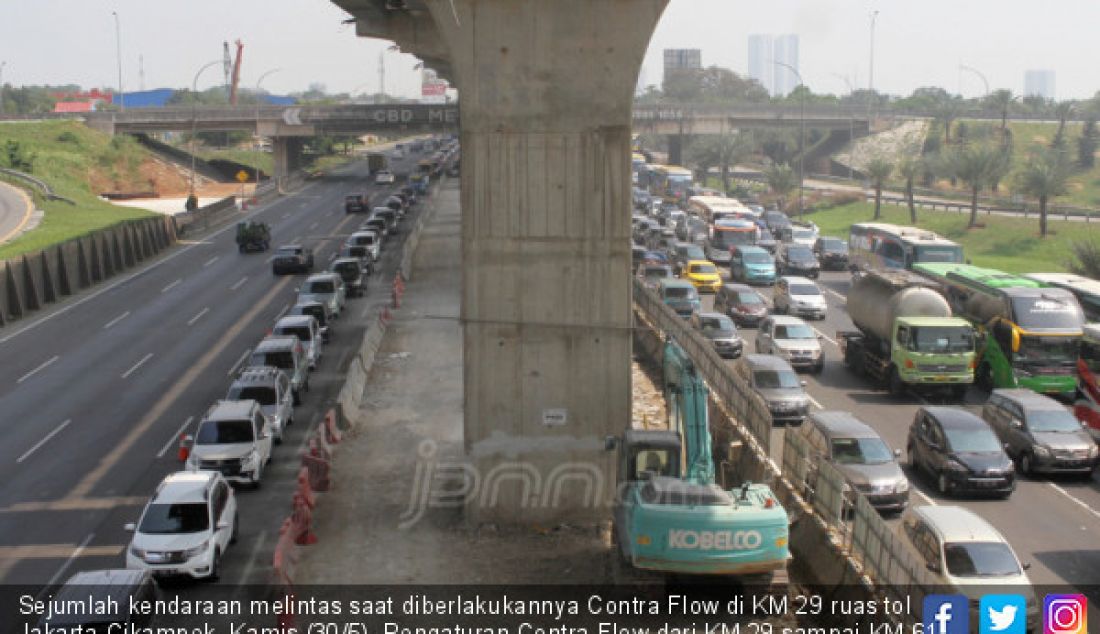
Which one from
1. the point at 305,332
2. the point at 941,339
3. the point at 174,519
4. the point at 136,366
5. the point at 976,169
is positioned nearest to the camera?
the point at 174,519

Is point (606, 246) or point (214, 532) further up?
point (606, 246)

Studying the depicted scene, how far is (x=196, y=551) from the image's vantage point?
19.5 m

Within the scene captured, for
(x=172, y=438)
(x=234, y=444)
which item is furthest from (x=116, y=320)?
(x=234, y=444)

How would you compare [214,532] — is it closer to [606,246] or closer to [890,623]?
[606,246]

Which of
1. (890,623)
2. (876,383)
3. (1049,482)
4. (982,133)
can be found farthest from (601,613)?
(982,133)

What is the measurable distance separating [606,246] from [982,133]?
108279 millimetres

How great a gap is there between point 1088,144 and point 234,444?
4079 inches

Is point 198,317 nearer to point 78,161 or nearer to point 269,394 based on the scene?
point 269,394

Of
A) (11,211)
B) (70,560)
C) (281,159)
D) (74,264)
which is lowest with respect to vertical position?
(70,560)

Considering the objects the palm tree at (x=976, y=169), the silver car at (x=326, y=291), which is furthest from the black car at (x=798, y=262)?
the silver car at (x=326, y=291)

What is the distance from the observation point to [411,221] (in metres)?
78.9

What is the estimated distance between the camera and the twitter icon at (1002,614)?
632 inches

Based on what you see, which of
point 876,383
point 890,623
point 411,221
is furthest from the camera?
point 411,221

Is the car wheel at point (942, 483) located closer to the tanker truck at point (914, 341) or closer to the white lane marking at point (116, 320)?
the tanker truck at point (914, 341)
